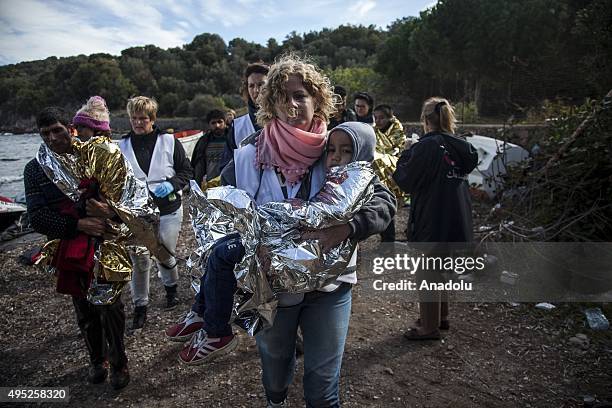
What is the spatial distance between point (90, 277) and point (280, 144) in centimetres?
162

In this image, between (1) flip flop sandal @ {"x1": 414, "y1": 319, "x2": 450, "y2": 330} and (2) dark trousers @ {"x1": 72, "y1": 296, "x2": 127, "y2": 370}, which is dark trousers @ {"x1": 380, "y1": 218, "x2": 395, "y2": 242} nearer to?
(1) flip flop sandal @ {"x1": 414, "y1": 319, "x2": 450, "y2": 330}

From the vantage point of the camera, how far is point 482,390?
265 cm

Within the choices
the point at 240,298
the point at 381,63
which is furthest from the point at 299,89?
the point at 381,63

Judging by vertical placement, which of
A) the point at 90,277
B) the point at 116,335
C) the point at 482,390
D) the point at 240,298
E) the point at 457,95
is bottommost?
the point at 482,390

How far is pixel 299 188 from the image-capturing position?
5.41ft

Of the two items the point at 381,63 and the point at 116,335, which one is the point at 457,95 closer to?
the point at 381,63

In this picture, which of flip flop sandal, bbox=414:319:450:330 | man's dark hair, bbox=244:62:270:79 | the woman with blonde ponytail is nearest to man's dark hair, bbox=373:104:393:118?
the woman with blonde ponytail

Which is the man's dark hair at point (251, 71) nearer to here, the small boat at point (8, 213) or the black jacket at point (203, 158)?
the black jacket at point (203, 158)

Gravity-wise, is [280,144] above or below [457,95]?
below

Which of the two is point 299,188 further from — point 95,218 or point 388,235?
point 388,235

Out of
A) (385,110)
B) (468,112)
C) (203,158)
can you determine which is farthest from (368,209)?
(468,112)

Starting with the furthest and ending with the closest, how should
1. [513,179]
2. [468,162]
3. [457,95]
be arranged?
[457,95], [513,179], [468,162]

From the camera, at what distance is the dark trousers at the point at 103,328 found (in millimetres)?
2498

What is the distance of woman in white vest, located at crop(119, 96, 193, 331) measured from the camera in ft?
10.9
